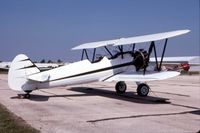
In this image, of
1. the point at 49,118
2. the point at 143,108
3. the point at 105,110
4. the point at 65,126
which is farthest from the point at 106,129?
the point at 143,108

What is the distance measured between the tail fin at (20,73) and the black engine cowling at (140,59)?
18.2 ft

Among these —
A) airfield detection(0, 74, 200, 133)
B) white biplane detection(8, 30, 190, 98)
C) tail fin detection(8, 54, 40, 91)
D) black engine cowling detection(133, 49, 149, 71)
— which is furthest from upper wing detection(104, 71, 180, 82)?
tail fin detection(8, 54, 40, 91)

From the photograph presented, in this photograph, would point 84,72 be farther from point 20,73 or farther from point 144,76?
point 20,73

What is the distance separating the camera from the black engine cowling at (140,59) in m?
17.4

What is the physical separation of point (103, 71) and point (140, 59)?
2183 millimetres

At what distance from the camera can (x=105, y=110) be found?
452 inches

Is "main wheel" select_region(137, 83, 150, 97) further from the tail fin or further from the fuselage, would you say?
the tail fin

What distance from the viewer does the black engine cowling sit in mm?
17375

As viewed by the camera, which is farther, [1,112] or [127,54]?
[127,54]

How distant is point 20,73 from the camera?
46.1 ft

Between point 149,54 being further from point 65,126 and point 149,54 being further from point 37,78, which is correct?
point 65,126

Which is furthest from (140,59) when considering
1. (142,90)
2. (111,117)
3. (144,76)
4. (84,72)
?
(111,117)

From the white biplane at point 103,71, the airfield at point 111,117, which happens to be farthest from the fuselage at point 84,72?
the airfield at point 111,117

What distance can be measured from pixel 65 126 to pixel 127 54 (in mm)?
9848
